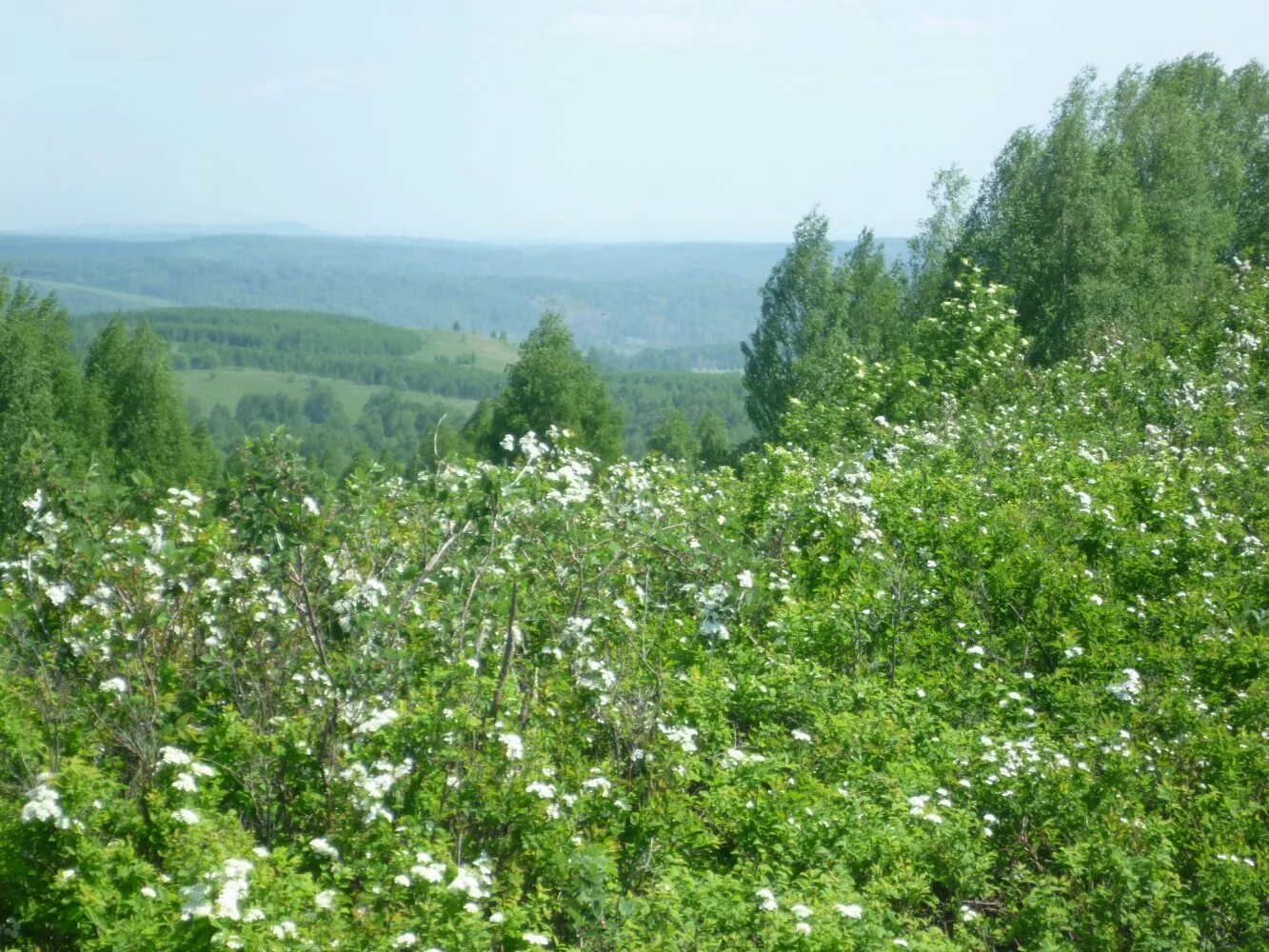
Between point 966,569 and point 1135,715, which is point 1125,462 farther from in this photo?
point 1135,715

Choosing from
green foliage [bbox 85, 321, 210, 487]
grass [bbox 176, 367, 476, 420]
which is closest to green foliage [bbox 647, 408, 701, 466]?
green foliage [bbox 85, 321, 210, 487]

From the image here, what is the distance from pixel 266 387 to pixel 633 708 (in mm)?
183616

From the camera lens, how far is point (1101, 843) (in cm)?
551

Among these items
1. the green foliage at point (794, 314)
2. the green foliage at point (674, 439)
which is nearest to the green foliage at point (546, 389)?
the green foliage at point (794, 314)

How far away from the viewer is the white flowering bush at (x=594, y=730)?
4777 millimetres

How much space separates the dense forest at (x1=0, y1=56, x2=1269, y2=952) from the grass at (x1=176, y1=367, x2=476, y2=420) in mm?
154269

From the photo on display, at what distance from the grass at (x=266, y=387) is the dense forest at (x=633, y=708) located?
154 metres

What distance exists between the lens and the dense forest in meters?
4.84

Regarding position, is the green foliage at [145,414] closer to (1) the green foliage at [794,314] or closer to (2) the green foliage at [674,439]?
(1) the green foliage at [794,314]

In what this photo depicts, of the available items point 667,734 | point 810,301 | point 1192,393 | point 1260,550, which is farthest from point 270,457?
point 810,301

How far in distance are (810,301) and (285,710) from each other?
3225cm

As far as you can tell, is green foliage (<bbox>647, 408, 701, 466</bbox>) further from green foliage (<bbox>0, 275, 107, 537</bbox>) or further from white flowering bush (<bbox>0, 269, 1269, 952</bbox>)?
white flowering bush (<bbox>0, 269, 1269, 952</bbox>)

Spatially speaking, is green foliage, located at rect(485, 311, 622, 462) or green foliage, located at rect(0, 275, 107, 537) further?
green foliage, located at rect(485, 311, 622, 462)

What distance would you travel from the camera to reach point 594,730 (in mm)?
6535
